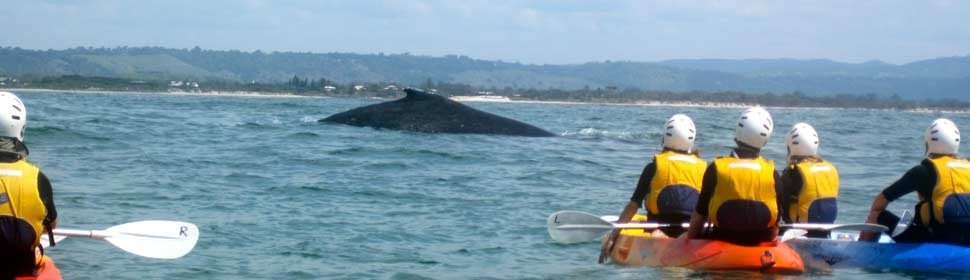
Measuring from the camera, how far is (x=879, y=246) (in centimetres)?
1309

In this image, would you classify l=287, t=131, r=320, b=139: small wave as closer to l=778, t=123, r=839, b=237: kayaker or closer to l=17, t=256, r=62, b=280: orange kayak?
l=778, t=123, r=839, b=237: kayaker

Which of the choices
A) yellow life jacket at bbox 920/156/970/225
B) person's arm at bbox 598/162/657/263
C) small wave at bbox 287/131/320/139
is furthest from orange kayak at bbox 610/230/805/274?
small wave at bbox 287/131/320/139

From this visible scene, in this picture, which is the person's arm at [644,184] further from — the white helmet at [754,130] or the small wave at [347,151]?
the small wave at [347,151]

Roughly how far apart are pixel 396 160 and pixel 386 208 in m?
10.1

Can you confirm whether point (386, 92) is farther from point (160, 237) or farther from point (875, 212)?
point (160, 237)

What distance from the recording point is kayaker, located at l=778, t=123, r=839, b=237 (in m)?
13.2

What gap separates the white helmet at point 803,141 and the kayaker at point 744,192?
55.5 inches

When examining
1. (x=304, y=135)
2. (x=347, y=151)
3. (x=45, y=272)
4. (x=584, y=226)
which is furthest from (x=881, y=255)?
(x=304, y=135)

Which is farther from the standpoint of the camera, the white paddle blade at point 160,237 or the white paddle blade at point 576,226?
the white paddle blade at point 576,226

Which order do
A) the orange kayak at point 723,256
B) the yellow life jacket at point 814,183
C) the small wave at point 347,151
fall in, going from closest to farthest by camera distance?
1. the orange kayak at point 723,256
2. the yellow life jacket at point 814,183
3. the small wave at point 347,151

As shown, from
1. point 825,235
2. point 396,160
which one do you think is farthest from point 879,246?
point 396,160

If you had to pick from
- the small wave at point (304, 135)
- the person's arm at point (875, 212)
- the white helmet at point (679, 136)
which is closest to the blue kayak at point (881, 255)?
the person's arm at point (875, 212)

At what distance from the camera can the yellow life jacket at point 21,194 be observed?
8609mm

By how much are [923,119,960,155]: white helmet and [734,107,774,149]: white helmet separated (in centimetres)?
187
